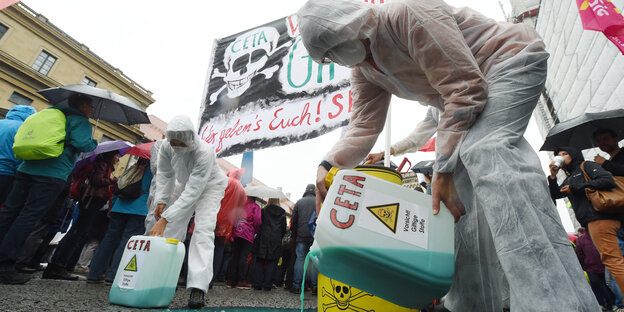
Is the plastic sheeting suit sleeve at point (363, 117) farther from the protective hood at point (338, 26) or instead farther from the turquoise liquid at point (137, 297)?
the turquoise liquid at point (137, 297)

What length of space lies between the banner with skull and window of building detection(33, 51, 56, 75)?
22583mm

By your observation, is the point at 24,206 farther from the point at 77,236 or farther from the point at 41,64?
the point at 41,64

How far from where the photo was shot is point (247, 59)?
535 cm

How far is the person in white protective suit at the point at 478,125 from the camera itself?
0.70m

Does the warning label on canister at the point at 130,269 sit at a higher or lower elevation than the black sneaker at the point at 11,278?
higher

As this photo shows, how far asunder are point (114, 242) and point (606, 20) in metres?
5.87

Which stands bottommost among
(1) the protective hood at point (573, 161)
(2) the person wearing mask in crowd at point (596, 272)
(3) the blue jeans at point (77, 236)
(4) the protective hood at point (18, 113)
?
(3) the blue jeans at point (77, 236)

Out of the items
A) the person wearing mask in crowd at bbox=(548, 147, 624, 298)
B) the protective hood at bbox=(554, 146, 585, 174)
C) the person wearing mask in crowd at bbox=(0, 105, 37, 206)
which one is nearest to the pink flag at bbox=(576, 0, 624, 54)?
the protective hood at bbox=(554, 146, 585, 174)

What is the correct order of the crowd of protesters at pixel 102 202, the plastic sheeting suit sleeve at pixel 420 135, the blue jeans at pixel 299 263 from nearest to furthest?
1. the plastic sheeting suit sleeve at pixel 420 135
2. the crowd of protesters at pixel 102 202
3. the blue jeans at pixel 299 263

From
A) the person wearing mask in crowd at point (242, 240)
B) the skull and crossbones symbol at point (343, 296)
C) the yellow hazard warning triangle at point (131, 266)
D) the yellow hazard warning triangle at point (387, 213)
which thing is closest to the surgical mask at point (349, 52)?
the yellow hazard warning triangle at point (387, 213)

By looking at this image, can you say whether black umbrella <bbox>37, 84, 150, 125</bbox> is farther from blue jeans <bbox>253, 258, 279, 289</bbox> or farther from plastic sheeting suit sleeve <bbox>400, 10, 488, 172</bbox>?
plastic sheeting suit sleeve <bbox>400, 10, 488, 172</bbox>

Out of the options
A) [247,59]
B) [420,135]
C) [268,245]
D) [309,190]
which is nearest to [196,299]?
[420,135]

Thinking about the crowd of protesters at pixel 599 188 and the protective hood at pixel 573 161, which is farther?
the protective hood at pixel 573 161

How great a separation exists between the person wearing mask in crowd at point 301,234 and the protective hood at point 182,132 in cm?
210
